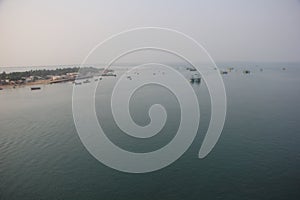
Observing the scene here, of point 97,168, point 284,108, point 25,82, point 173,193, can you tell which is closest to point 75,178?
point 97,168

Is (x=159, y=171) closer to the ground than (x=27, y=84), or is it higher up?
closer to the ground

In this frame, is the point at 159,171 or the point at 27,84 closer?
the point at 159,171

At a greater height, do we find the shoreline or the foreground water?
the shoreline

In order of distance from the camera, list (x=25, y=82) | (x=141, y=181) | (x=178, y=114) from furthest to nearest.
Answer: (x=25, y=82) < (x=178, y=114) < (x=141, y=181)

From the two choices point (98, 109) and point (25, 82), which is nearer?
point (98, 109)

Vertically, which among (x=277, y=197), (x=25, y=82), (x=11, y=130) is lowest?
(x=277, y=197)

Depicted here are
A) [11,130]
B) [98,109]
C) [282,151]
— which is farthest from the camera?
[98,109]

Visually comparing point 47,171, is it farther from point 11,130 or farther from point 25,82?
point 25,82

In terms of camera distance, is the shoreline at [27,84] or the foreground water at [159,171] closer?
the foreground water at [159,171]

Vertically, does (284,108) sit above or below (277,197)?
above

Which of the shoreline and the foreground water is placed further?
the shoreline

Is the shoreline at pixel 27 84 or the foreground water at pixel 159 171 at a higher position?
the shoreline at pixel 27 84
